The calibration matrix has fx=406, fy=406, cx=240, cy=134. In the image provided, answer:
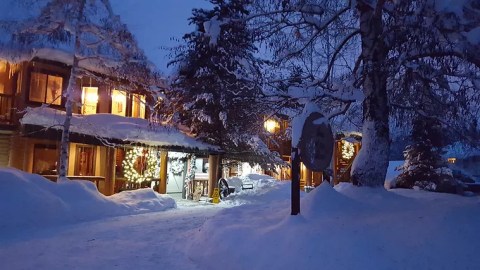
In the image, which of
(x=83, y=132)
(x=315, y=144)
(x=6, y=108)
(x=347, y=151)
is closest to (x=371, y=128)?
(x=315, y=144)

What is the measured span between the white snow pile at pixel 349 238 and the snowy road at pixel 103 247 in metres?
0.71

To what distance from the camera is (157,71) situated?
57.6 feet

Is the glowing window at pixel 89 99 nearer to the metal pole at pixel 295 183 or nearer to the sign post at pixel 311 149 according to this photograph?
the sign post at pixel 311 149

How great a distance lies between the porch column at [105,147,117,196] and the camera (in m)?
19.5

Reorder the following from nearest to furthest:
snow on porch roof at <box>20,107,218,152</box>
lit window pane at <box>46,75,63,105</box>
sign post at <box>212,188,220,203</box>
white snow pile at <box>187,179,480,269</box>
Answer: white snow pile at <box>187,179,480,269</box>
snow on porch roof at <box>20,107,218,152</box>
lit window pane at <box>46,75,63,105</box>
sign post at <box>212,188,220,203</box>

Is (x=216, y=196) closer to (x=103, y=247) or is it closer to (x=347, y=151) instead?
(x=103, y=247)

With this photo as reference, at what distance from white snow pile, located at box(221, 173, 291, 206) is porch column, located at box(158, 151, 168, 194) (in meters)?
3.56

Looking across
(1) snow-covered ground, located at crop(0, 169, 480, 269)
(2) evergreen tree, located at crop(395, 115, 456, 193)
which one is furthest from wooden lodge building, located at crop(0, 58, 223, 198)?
(2) evergreen tree, located at crop(395, 115, 456, 193)

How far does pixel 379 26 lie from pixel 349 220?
4.01 m

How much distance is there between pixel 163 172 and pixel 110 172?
11.9 ft

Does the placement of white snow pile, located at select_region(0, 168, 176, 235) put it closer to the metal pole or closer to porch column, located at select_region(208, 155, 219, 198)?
porch column, located at select_region(208, 155, 219, 198)

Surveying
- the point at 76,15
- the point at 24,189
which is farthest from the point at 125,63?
the point at 24,189

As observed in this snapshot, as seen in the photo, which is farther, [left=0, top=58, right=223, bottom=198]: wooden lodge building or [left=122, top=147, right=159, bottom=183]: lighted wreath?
[left=122, top=147, right=159, bottom=183]: lighted wreath

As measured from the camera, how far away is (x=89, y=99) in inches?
843
